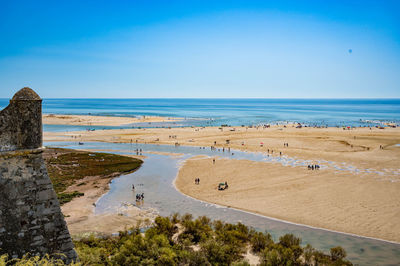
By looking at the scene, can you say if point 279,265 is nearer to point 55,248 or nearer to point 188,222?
point 188,222

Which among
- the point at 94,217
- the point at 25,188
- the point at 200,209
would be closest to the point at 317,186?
the point at 200,209

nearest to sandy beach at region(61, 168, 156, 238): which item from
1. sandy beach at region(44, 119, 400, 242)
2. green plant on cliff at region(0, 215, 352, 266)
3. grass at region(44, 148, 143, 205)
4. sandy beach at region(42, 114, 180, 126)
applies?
grass at region(44, 148, 143, 205)

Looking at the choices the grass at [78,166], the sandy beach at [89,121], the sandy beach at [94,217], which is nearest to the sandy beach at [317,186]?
the sandy beach at [94,217]

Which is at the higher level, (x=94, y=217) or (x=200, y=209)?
(x=200, y=209)

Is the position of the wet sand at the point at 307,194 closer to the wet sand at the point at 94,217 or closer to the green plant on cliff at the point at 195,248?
the green plant on cliff at the point at 195,248

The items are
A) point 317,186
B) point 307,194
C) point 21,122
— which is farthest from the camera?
point 317,186

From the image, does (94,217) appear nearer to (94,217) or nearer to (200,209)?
(94,217)
